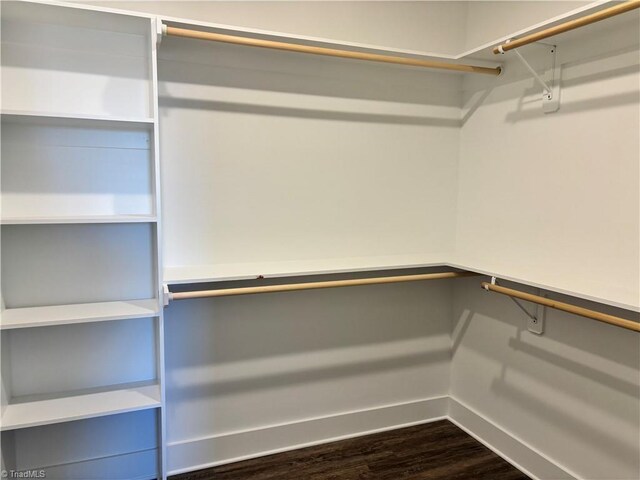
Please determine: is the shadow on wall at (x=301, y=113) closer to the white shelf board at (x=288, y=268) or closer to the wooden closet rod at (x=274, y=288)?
the white shelf board at (x=288, y=268)

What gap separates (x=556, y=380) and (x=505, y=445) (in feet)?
1.67

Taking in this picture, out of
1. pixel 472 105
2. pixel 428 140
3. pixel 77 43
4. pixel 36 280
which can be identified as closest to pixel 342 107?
pixel 428 140

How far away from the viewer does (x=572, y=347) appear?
200 cm

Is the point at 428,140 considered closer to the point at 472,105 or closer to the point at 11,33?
the point at 472,105

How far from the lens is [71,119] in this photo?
1.67m

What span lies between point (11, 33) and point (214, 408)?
180 centimetres

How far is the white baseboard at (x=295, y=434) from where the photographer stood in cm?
220

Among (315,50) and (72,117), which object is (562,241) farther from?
(72,117)

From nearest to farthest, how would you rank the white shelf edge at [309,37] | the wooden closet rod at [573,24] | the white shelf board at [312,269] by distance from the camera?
the wooden closet rod at [573,24] → the white shelf edge at [309,37] → the white shelf board at [312,269]

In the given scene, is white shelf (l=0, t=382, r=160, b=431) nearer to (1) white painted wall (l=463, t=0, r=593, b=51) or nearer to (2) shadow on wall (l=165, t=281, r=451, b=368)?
(2) shadow on wall (l=165, t=281, r=451, b=368)

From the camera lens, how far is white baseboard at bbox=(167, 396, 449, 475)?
2199 mm

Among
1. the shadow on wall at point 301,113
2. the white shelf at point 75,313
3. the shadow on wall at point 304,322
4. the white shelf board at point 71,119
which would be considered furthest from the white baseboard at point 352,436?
the shadow on wall at point 301,113

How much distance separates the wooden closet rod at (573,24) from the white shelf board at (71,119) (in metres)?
1.45

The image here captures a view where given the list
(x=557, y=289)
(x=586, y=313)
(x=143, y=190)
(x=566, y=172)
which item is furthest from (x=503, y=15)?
(x=143, y=190)
